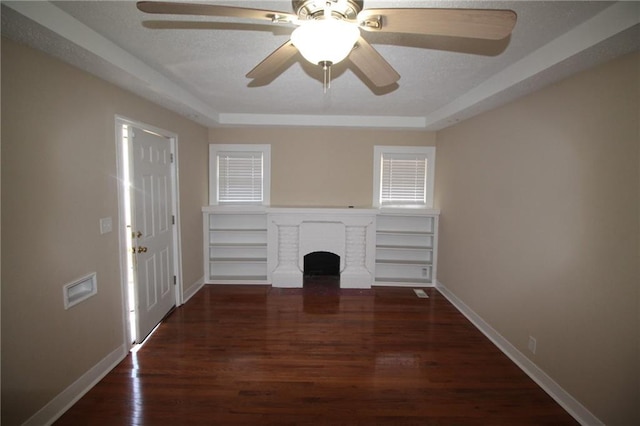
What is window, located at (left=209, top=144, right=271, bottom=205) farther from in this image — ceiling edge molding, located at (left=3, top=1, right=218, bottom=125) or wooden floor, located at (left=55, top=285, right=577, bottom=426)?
wooden floor, located at (left=55, top=285, right=577, bottom=426)

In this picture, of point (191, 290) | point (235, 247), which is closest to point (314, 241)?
point (235, 247)

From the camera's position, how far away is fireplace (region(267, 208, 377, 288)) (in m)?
4.51

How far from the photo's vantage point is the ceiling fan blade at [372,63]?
140cm

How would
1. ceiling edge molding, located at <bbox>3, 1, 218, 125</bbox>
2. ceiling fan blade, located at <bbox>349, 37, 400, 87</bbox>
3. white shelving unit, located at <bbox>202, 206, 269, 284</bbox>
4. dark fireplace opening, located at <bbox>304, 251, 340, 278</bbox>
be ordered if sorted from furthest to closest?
1. dark fireplace opening, located at <bbox>304, 251, 340, 278</bbox>
2. white shelving unit, located at <bbox>202, 206, 269, 284</bbox>
3. ceiling edge molding, located at <bbox>3, 1, 218, 125</bbox>
4. ceiling fan blade, located at <bbox>349, 37, 400, 87</bbox>

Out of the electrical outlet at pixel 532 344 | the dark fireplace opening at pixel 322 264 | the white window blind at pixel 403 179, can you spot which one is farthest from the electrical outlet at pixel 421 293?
the electrical outlet at pixel 532 344

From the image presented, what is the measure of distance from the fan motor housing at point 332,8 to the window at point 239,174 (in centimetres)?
356

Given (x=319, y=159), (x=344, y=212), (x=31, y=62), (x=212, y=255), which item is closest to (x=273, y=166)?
(x=319, y=159)

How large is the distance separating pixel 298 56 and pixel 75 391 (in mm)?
2974

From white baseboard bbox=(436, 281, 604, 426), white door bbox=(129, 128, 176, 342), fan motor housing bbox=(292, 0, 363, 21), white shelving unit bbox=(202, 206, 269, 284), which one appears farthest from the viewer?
white shelving unit bbox=(202, 206, 269, 284)

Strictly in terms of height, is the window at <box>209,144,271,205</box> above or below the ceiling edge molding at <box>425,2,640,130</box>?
below

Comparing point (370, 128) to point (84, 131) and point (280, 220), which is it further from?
point (84, 131)

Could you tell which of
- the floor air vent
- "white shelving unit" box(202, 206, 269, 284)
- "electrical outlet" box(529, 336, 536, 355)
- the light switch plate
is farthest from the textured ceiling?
"electrical outlet" box(529, 336, 536, 355)

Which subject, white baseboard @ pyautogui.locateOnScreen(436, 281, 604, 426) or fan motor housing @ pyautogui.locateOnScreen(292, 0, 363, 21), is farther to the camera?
white baseboard @ pyautogui.locateOnScreen(436, 281, 604, 426)

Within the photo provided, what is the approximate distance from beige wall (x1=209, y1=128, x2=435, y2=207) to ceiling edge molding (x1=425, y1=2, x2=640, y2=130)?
5.81ft
